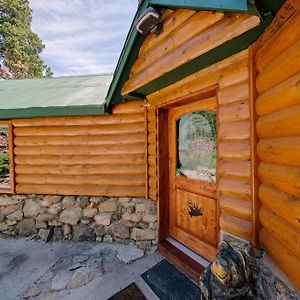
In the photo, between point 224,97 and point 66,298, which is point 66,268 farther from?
point 224,97

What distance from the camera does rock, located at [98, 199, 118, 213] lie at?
4.14 meters

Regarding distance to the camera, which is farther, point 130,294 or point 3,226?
point 3,226

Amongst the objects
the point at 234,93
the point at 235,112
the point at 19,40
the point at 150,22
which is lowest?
the point at 235,112

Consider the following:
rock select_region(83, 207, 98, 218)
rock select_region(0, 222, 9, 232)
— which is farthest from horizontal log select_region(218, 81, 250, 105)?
rock select_region(0, 222, 9, 232)

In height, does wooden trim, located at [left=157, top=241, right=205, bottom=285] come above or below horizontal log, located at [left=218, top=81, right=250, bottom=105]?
below

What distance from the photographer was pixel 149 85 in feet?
10.5

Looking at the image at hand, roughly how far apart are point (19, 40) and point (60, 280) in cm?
2092

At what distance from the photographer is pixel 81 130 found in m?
4.30

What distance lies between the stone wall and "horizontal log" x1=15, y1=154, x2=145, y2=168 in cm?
75

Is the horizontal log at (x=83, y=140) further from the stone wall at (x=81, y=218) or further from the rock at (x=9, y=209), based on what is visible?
the rock at (x=9, y=209)

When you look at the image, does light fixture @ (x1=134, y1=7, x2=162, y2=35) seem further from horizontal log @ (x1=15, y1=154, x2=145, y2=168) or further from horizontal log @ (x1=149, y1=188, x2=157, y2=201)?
horizontal log @ (x1=149, y1=188, x2=157, y2=201)

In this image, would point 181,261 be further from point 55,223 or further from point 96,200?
point 55,223

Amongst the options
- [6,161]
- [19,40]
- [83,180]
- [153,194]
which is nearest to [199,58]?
[153,194]

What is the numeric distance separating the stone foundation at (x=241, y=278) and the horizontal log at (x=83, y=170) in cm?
242
